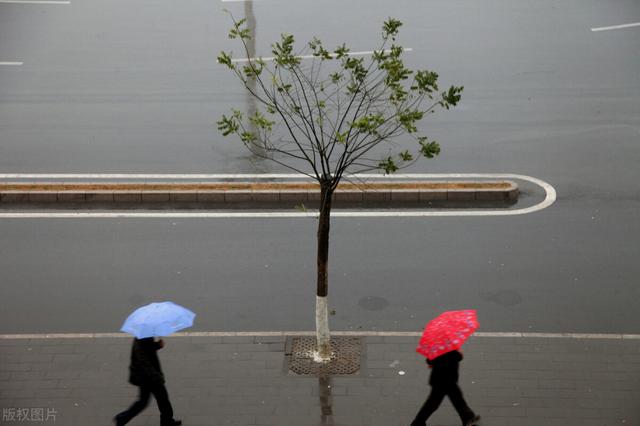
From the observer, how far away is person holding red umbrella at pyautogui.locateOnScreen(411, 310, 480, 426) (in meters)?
8.42

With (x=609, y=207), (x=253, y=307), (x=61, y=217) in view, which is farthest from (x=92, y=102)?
(x=609, y=207)

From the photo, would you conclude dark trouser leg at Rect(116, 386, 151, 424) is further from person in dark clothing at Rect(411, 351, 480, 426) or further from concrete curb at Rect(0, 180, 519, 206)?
concrete curb at Rect(0, 180, 519, 206)

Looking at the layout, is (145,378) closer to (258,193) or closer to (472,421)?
(472,421)

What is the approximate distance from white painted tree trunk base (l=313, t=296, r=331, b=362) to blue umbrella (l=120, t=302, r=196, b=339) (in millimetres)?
1813

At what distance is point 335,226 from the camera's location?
13328 mm

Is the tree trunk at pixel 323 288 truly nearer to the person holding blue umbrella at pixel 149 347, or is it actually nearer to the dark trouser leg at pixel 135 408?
the person holding blue umbrella at pixel 149 347

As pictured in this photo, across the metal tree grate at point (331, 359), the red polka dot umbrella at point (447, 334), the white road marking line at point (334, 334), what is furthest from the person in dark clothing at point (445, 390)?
the white road marking line at point (334, 334)

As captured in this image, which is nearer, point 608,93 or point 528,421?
point 528,421

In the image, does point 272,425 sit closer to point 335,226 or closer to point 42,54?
point 335,226

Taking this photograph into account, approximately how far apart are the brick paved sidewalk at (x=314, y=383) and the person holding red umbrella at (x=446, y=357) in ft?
1.45

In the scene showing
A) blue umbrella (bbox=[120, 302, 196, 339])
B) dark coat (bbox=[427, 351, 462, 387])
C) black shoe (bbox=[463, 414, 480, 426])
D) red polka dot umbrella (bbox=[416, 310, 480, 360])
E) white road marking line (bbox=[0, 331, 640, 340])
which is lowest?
black shoe (bbox=[463, 414, 480, 426])

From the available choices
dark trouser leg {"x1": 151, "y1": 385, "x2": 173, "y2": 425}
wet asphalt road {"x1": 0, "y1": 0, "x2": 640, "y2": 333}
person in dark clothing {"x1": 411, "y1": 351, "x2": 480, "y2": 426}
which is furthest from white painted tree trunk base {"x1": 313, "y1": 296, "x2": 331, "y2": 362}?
dark trouser leg {"x1": 151, "y1": 385, "x2": 173, "y2": 425}

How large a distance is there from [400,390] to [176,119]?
8.81 metres

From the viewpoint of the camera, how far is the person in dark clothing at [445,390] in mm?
8609
